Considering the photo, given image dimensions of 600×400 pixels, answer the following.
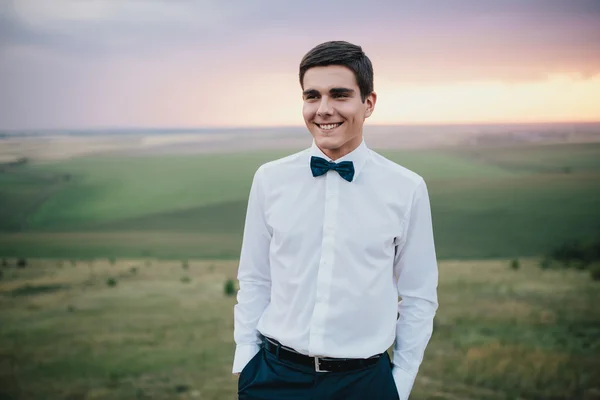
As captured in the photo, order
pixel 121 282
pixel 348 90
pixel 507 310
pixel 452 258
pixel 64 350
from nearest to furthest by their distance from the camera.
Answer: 1. pixel 348 90
2. pixel 64 350
3. pixel 507 310
4. pixel 121 282
5. pixel 452 258

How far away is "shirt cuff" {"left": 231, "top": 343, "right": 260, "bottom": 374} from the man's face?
666mm

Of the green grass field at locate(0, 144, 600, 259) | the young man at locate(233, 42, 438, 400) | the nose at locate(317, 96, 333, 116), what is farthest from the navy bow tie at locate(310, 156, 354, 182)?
the green grass field at locate(0, 144, 600, 259)

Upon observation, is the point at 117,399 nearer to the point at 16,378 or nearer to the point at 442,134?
the point at 16,378

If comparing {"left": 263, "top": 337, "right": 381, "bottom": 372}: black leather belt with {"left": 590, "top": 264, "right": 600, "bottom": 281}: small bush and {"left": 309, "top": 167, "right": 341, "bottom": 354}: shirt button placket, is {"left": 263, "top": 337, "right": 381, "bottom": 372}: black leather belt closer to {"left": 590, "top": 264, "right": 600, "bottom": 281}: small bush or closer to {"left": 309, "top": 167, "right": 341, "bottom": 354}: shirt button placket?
{"left": 309, "top": 167, "right": 341, "bottom": 354}: shirt button placket

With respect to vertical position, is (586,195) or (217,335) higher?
(586,195)

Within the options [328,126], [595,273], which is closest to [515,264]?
Result: [595,273]

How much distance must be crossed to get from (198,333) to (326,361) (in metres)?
2.61

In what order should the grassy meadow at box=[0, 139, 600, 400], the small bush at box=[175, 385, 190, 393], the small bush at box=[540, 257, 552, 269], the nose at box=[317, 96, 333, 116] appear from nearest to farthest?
the nose at box=[317, 96, 333, 116] → the small bush at box=[175, 385, 190, 393] → the grassy meadow at box=[0, 139, 600, 400] → the small bush at box=[540, 257, 552, 269]

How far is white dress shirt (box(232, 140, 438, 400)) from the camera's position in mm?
1473

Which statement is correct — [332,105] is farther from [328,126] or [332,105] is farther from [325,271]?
[325,271]

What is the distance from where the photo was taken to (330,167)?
152cm

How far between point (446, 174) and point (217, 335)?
273 centimetres

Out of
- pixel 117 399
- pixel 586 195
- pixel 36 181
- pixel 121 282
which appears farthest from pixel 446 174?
pixel 36 181

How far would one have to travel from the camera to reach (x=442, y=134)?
4.93 meters
